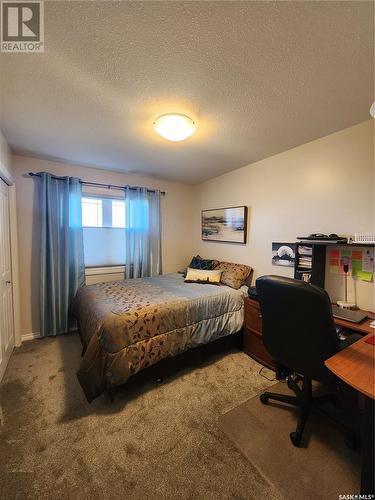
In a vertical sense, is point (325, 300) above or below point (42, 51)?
below

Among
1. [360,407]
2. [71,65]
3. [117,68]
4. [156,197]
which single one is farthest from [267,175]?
[360,407]

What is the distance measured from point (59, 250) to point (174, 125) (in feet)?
7.48

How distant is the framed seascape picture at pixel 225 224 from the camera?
3.13 metres

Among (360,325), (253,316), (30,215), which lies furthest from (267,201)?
(30,215)

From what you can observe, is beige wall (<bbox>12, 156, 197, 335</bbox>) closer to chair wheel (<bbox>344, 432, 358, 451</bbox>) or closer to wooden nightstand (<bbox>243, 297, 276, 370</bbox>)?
wooden nightstand (<bbox>243, 297, 276, 370</bbox>)

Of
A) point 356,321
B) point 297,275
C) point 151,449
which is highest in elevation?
point 297,275

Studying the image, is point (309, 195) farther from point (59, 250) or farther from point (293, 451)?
point (59, 250)

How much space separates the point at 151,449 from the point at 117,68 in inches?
97.3

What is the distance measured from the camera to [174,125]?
5.74 ft

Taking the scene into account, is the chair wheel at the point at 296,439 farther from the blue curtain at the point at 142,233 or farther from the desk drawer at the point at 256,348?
the blue curtain at the point at 142,233

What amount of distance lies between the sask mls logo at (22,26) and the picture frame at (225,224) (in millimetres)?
2614

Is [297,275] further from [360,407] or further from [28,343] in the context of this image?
[28,343]

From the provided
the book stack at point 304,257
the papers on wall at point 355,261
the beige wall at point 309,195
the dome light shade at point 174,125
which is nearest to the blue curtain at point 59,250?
the dome light shade at point 174,125

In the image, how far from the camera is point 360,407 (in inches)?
65.4
